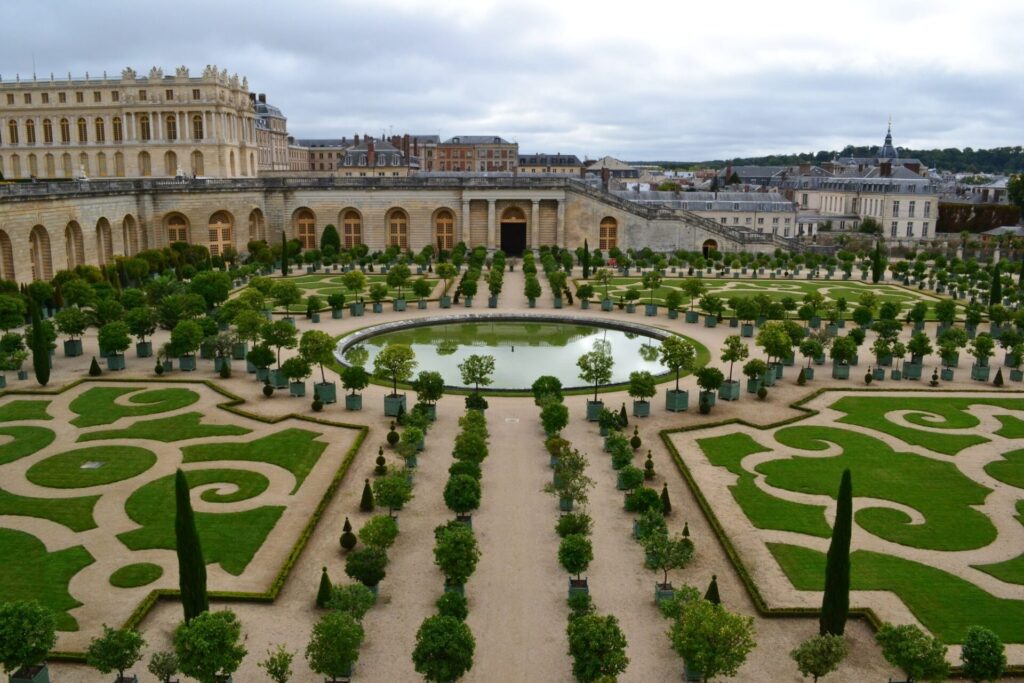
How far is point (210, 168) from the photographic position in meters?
80.1

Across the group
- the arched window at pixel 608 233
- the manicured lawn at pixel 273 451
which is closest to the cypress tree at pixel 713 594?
the manicured lawn at pixel 273 451

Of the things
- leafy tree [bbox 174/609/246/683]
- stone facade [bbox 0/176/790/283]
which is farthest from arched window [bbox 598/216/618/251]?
leafy tree [bbox 174/609/246/683]

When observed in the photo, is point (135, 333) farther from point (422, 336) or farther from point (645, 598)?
point (645, 598)

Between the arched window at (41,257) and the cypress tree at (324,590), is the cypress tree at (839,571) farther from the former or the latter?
the arched window at (41,257)

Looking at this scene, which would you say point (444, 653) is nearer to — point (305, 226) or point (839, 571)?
point (839, 571)

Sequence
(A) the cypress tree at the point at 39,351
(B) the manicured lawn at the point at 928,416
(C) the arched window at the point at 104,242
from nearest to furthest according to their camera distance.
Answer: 1. (B) the manicured lawn at the point at 928,416
2. (A) the cypress tree at the point at 39,351
3. (C) the arched window at the point at 104,242

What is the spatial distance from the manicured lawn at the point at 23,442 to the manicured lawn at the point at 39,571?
18.7ft

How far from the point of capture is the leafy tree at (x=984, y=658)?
48.2ft

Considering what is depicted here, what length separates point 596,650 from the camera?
14828 mm

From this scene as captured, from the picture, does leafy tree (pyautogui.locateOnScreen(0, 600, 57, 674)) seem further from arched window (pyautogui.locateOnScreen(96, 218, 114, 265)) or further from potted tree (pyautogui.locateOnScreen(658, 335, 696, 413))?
arched window (pyautogui.locateOnScreen(96, 218, 114, 265))

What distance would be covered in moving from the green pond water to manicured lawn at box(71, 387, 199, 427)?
28.9ft

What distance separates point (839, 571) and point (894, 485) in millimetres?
9653

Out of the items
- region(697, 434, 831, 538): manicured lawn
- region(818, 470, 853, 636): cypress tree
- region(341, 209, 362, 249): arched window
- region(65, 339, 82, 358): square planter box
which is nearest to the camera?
region(818, 470, 853, 636): cypress tree

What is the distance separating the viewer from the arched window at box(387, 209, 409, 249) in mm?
76438
